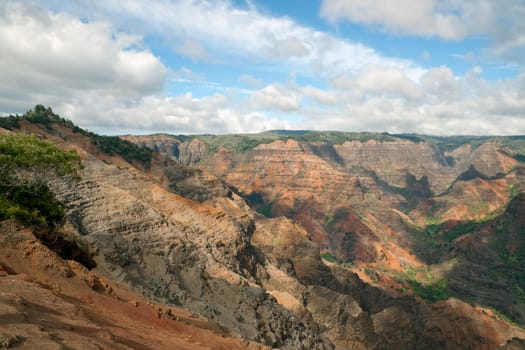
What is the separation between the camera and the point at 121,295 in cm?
2020

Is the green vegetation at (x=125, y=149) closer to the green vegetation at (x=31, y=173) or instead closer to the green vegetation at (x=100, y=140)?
the green vegetation at (x=100, y=140)

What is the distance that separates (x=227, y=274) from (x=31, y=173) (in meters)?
19.6

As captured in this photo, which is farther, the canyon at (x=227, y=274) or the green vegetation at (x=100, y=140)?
the green vegetation at (x=100, y=140)

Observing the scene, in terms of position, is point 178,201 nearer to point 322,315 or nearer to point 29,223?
point 322,315

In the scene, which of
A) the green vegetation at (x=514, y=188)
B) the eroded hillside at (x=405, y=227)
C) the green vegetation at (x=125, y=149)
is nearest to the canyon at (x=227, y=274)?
the eroded hillside at (x=405, y=227)

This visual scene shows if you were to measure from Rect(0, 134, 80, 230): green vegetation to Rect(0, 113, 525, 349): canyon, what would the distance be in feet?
6.17

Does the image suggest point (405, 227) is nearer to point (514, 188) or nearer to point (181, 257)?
point (514, 188)

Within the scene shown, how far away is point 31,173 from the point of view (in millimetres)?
23109

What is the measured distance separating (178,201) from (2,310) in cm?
3753

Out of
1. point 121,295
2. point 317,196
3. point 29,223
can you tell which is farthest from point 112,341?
point 317,196

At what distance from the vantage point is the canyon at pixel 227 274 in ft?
52.2

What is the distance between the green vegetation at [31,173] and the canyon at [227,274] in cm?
188

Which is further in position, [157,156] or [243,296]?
[157,156]

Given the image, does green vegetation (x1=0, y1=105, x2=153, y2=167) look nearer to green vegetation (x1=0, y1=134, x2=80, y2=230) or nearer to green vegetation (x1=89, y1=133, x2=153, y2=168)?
green vegetation (x1=89, y1=133, x2=153, y2=168)
